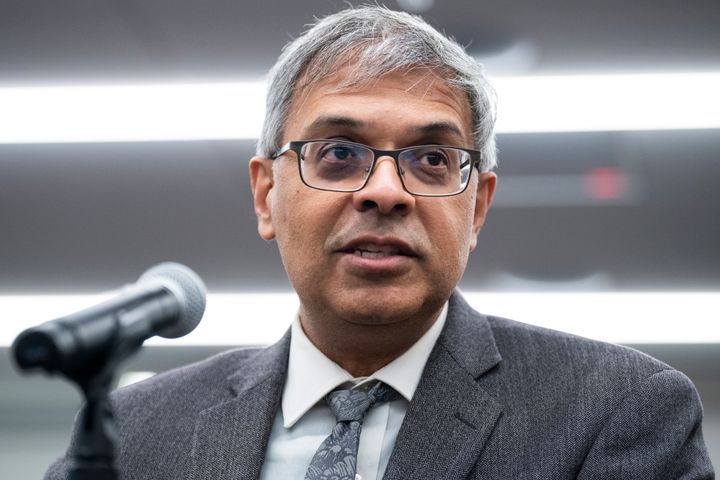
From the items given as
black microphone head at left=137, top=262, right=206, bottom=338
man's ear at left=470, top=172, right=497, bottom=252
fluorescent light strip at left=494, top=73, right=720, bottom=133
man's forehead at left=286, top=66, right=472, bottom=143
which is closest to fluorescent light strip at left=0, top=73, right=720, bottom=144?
fluorescent light strip at left=494, top=73, right=720, bottom=133

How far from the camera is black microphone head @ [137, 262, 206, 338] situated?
0.86m

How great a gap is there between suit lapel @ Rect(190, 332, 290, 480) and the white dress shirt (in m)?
0.03

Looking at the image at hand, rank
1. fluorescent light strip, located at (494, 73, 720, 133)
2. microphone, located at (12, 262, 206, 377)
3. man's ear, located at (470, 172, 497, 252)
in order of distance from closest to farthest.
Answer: microphone, located at (12, 262, 206, 377) < man's ear, located at (470, 172, 497, 252) < fluorescent light strip, located at (494, 73, 720, 133)

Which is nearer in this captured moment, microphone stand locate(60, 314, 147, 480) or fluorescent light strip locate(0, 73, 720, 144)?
microphone stand locate(60, 314, 147, 480)

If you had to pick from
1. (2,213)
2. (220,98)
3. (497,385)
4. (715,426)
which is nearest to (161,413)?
(497,385)

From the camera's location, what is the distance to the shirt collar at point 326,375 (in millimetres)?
1428

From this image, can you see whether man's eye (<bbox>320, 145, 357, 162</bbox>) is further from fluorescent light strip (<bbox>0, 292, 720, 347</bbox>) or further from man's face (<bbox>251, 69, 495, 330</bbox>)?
fluorescent light strip (<bbox>0, 292, 720, 347</bbox>)

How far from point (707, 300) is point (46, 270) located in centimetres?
362

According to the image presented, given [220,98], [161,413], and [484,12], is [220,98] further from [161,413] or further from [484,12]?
[161,413]

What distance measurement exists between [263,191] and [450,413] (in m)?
0.65

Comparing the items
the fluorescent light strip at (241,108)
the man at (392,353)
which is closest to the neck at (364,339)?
the man at (392,353)

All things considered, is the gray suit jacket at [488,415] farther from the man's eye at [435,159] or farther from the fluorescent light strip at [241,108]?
the fluorescent light strip at [241,108]

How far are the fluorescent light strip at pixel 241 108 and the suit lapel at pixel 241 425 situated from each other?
162 centimetres

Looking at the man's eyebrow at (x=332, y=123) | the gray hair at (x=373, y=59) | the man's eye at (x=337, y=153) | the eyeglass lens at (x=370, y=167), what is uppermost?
the gray hair at (x=373, y=59)
